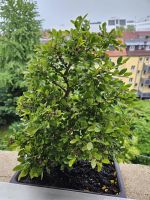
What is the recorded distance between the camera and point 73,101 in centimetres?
83

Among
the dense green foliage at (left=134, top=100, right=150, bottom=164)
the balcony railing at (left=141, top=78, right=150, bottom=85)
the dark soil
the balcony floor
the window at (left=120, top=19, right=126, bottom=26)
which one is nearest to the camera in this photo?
the dark soil

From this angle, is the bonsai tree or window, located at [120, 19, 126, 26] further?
window, located at [120, 19, 126, 26]

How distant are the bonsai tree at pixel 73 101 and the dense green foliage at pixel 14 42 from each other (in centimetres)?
260

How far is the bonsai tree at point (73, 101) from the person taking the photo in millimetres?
790

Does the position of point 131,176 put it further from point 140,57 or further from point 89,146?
point 140,57

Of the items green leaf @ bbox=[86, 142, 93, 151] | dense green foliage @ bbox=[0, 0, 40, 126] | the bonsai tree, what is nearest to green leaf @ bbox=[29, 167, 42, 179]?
the bonsai tree

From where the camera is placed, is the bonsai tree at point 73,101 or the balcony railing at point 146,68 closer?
the bonsai tree at point 73,101

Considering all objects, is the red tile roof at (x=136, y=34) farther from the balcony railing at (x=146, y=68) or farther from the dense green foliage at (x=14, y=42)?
the dense green foliage at (x=14, y=42)

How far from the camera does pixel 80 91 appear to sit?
83cm

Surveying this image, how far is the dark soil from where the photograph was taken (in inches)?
34.1

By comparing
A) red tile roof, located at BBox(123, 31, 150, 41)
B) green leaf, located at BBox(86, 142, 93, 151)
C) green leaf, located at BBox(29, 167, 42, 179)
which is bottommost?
green leaf, located at BBox(29, 167, 42, 179)

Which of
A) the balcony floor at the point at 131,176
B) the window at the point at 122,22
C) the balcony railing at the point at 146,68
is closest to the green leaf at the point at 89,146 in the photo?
the balcony floor at the point at 131,176

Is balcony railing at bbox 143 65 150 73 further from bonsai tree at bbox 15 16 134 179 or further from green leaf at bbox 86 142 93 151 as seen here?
green leaf at bbox 86 142 93 151

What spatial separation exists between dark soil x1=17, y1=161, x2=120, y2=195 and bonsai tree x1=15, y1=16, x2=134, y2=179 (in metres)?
0.06
